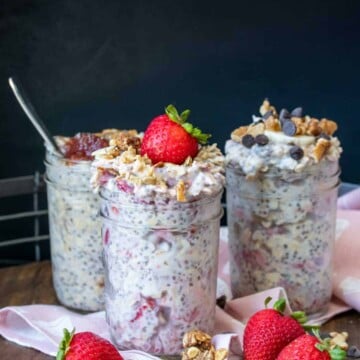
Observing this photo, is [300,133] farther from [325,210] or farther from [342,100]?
[342,100]

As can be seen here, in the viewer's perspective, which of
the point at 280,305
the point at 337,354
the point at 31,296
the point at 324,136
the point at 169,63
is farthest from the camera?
the point at 169,63

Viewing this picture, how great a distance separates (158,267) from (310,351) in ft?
0.63

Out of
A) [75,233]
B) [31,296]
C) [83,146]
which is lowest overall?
[31,296]

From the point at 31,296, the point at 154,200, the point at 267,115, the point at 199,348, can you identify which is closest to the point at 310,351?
the point at 199,348

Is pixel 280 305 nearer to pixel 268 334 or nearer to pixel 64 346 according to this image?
pixel 268 334

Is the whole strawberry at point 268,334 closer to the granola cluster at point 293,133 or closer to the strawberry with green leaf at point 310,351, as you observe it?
the strawberry with green leaf at point 310,351

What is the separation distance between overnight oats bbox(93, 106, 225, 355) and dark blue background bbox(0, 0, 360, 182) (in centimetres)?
45

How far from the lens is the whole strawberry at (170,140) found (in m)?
0.89

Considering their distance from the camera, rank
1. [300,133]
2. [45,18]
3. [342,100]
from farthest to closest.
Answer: [342,100]
[45,18]
[300,133]

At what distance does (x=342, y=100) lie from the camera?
1437 millimetres

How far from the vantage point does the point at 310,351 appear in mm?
823

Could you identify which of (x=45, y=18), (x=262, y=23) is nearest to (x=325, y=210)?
(x=262, y=23)

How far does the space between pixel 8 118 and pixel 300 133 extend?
1.87ft

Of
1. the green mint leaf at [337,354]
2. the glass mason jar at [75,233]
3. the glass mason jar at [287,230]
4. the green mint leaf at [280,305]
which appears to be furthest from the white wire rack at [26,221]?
the green mint leaf at [337,354]
